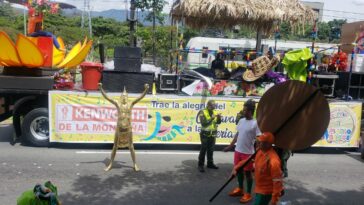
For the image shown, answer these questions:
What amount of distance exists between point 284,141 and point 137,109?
225 inches

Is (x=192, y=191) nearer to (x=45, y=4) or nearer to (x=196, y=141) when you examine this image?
(x=196, y=141)

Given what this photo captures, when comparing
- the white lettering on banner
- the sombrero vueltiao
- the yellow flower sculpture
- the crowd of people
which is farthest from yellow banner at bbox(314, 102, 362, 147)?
the yellow flower sculpture

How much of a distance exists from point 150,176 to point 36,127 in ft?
11.5

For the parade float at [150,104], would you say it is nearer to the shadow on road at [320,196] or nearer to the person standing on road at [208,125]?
the person standing on road at [208,125]

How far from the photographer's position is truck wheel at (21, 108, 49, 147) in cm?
960

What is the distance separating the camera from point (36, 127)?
31.9ft

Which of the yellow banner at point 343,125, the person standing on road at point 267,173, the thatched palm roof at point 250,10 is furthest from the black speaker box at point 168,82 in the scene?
the person standing on road at point 267,173

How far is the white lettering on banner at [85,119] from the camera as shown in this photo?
9.62 m

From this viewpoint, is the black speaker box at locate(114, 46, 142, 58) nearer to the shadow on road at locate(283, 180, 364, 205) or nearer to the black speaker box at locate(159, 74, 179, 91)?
the black speaker box at locate(159, 74, 179, 91)

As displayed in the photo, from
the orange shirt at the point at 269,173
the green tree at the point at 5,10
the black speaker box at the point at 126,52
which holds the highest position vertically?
the green tree at the point at 5,10

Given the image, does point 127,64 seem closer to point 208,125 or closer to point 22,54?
point 22,54

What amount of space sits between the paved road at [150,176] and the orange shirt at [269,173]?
5.58ft

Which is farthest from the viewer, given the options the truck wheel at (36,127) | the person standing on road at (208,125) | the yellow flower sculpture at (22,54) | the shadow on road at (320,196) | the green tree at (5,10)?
the green tree at (5,10)

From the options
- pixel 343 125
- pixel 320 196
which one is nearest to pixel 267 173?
pixel 320 196
